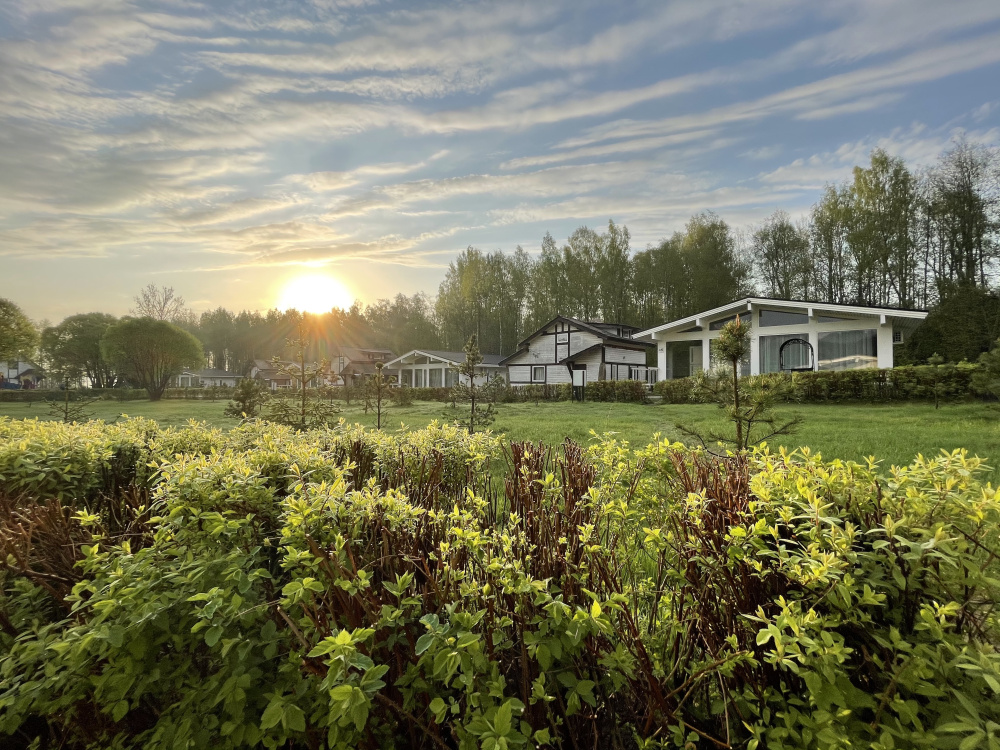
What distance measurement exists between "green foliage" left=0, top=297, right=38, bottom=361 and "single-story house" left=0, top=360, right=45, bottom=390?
43.4m

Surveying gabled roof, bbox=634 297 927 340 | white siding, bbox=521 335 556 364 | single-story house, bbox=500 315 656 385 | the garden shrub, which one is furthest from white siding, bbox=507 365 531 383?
the garden shrub

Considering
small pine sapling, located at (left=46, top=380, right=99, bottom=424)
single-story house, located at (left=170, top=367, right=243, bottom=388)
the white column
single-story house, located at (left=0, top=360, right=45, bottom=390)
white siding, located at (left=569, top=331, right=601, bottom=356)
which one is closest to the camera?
small pine sapling, located at (left=46, top=380, right=99, bottom=424)

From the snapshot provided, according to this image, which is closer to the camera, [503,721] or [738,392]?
[503,721]

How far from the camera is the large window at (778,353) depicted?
22.4 m

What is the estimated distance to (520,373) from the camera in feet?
125

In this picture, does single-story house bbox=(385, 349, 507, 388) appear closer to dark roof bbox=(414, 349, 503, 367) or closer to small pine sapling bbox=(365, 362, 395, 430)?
dark roof bbox=(414, 349, 503, 367)

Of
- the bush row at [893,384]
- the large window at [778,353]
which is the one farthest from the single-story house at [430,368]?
the bush row at [893,384]

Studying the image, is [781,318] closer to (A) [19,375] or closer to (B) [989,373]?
(B) [989,373]

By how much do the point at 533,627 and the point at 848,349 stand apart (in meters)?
24.8

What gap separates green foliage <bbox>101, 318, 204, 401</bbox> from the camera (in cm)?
4016

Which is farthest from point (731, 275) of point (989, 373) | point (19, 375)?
point (19, 375)

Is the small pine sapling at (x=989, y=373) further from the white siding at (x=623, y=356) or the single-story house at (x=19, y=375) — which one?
the single-story house at (x=19, y=375)

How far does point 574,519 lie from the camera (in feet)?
7.97

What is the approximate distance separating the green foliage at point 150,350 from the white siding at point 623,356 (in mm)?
35899
